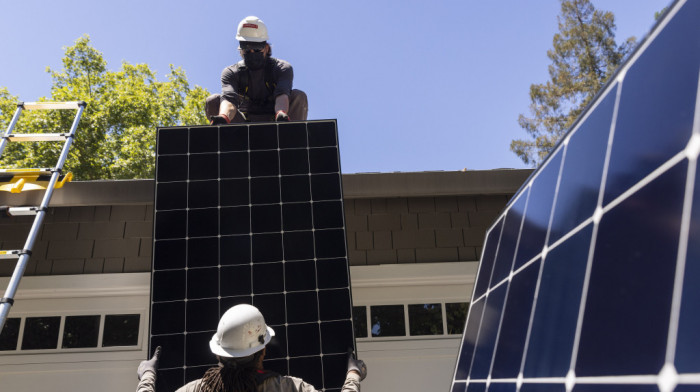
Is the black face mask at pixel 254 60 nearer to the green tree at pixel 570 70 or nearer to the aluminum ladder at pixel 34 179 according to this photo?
the aluminum ladder at pixel 34 179

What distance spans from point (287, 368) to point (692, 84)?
327cm

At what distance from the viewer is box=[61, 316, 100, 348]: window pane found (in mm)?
6258

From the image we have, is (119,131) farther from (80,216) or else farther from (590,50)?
(590,50)

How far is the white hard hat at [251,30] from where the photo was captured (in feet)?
17.9

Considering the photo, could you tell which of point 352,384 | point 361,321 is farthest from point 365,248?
point 352,384

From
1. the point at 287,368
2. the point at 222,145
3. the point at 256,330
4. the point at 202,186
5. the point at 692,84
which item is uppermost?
the point at 222,145

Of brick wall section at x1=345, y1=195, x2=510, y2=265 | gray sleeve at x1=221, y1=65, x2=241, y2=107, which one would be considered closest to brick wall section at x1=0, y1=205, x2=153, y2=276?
gray sleeve at x1=221, y1=65, x2=241, y2=107

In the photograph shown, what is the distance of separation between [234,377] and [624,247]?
2.03m

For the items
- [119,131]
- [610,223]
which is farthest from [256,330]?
[119,131]

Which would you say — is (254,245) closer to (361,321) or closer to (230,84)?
(230,84)

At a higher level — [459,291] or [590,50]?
[590,50]

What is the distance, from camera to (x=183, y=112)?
29609 mm

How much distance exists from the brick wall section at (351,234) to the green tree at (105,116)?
19611 millimetres

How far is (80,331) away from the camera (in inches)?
248
